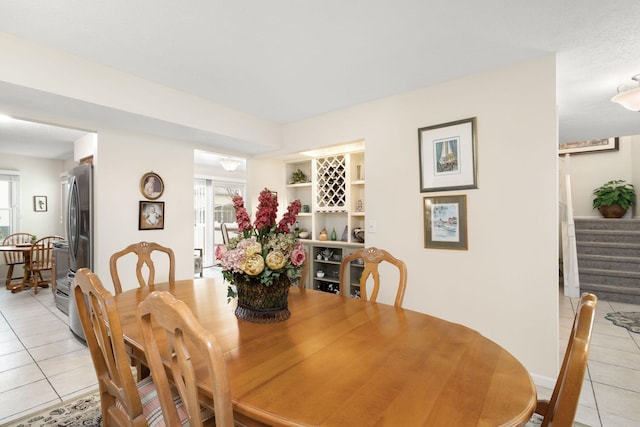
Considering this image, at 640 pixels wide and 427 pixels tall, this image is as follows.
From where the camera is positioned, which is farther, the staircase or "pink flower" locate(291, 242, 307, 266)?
the staircase

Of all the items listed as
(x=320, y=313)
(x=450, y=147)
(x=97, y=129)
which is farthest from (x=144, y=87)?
(x=450, y=147)

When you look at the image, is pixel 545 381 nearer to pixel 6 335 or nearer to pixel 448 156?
pixel 448 156

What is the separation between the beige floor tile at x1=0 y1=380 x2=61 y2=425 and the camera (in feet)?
6.52

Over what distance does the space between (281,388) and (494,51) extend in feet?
8.39

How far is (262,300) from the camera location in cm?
150

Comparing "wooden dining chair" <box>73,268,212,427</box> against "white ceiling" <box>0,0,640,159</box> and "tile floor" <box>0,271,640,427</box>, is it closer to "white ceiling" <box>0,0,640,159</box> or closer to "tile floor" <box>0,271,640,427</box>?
"tile floor" <box>0,271,640,427</box>

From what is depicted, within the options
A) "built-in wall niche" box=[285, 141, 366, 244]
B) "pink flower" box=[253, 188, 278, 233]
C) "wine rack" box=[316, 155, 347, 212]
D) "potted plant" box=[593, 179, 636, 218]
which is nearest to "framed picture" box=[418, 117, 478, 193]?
"built-in wall niche" box=[285, 141, 366, 244]

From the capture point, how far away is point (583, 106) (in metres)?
3.26

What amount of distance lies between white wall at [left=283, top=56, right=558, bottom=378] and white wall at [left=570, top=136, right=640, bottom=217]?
5016 mm

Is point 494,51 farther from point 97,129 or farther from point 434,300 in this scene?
point 97,129

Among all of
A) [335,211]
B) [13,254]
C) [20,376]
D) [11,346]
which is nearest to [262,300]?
[20,376]

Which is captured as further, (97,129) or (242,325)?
(97,129)

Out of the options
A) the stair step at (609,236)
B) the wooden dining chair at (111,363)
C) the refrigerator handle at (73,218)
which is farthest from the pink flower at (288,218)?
the stair step at (609,236)

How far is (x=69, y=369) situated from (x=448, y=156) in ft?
12.1
